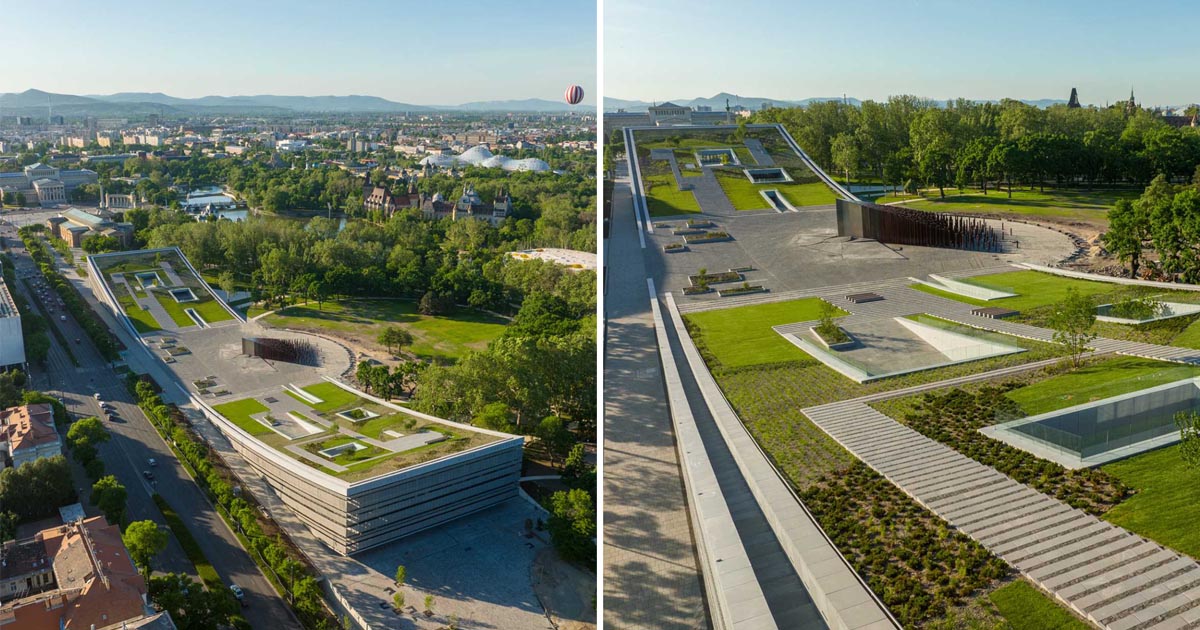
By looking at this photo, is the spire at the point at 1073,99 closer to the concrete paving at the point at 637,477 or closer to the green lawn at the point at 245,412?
the concrete paving at the point at 637,477

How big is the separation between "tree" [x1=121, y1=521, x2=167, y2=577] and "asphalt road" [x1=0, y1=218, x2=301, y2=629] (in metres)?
0.20

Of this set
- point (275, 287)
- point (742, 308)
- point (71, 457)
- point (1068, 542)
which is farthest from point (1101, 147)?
point (71, 457)

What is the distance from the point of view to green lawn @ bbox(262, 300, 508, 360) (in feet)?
17.8

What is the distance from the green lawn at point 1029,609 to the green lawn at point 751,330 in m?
2.02

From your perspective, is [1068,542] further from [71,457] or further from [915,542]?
[71,457]

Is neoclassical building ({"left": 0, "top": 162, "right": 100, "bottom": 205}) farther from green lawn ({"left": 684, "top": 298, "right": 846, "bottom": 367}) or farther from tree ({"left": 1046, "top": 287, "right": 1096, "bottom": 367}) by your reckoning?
tree ({"left": 1046, "top": 287, "right": 1096, "bottom": 367})

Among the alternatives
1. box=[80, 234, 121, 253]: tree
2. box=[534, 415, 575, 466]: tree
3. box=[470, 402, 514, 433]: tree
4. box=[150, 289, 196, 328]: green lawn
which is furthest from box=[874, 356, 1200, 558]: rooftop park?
box=[80, 234, 121, 253]: tree

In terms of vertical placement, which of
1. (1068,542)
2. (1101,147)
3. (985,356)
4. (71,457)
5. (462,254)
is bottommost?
(71,457)

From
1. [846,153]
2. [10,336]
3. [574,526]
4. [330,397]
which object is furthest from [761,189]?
[10,336]

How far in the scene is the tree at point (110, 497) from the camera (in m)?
4.47

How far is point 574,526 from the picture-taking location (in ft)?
17.3

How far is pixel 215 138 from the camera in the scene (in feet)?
21.6

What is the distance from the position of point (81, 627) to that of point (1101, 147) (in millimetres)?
6227

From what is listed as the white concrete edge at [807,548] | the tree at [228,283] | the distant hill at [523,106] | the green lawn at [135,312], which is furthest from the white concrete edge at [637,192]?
the green lawn at [135,312]
